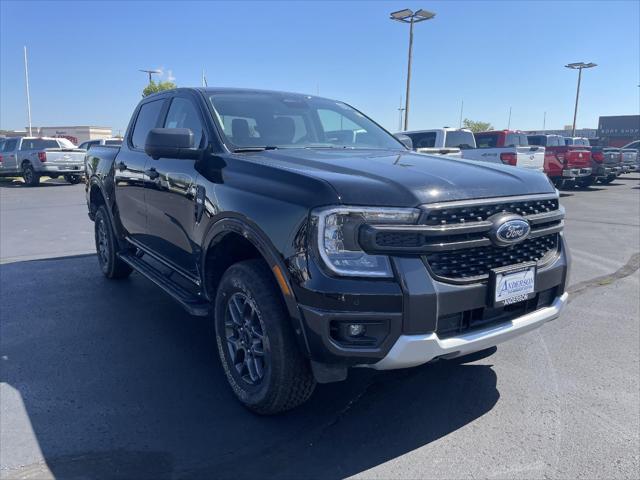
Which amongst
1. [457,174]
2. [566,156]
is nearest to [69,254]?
[457,174]

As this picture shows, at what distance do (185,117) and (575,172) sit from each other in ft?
51.9

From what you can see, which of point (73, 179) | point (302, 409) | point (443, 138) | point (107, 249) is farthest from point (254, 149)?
point (73, 179)

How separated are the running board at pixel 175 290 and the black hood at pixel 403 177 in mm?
1080

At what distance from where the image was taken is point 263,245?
9.10ft

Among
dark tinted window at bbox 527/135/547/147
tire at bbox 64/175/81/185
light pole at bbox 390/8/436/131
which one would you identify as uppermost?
light pole at bbox 390/8/436/131

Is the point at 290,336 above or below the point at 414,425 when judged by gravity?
above

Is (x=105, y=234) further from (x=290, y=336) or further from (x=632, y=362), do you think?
(x=632, y=362)

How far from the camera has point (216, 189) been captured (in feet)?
10.8

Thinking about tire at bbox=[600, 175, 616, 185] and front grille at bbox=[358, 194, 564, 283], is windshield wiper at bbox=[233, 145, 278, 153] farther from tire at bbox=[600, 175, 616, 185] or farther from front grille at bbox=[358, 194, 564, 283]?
tire at bbox=[600, 175, 616, 185]

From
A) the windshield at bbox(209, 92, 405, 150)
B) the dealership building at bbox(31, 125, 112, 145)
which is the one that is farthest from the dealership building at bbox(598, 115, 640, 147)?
the dealership building at bbox(31, 125, 112, 145)

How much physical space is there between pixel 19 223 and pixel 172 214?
8.01 metres

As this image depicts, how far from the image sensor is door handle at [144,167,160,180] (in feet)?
13.8

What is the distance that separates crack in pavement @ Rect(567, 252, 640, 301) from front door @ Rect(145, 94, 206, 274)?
3925 mm

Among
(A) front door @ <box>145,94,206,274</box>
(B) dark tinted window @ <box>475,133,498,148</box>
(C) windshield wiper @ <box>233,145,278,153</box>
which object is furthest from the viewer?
(B) dark tinted window @ <box>475,133,498,148</box>
